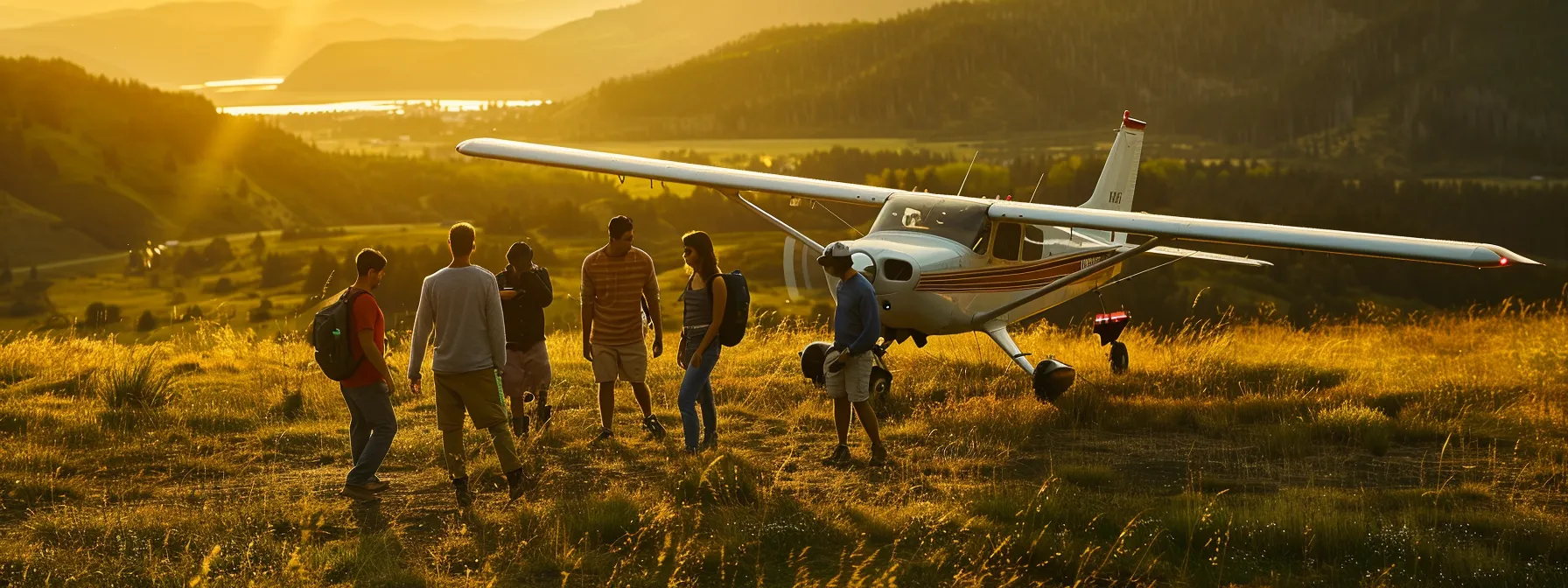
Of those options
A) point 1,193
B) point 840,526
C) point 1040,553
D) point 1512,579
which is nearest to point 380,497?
point 840,526

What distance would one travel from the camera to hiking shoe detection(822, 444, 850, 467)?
9008mm

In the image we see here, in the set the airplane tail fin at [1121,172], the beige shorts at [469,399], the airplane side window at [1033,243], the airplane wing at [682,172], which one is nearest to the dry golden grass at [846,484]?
the beige shorts at [469,399]

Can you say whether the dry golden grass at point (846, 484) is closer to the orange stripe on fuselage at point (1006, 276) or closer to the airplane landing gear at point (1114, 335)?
the airplane landing gear at point (1114, 335)

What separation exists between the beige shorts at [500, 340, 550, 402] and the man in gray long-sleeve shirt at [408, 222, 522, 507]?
5.16 feet

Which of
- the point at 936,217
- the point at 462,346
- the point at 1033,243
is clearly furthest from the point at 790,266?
the point at 462,346

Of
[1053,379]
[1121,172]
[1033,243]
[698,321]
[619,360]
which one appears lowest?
[1053,379]

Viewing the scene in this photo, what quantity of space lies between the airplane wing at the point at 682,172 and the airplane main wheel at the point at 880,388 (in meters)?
2.55

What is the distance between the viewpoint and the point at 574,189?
19475 cm

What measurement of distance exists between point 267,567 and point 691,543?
2449 millimetres

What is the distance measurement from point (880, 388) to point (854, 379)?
9.76 feet

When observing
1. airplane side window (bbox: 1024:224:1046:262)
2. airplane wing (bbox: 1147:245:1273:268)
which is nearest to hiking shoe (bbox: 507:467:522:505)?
airplane side window (bbox: 1024:224:1046:262)

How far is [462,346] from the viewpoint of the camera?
7.47m

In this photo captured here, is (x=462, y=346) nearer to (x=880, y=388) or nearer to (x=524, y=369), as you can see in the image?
(x=524, y=369)

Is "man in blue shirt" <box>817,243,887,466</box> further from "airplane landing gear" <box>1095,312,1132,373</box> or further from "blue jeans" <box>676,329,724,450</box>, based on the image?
"airplane landing gear" <box>1095,312,1132,373</box>
